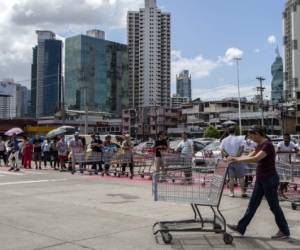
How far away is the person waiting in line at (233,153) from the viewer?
12781mm

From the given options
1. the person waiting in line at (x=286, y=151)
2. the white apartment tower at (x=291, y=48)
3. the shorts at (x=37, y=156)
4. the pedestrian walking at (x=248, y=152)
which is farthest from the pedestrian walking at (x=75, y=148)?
the white apartment tower at (x=291, y=48)

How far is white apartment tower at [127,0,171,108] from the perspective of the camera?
107 meters

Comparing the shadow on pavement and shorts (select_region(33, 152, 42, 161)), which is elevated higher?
shorts (select_region(33, 152, 42, 161))

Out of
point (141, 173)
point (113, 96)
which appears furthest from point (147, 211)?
point (113, 96)

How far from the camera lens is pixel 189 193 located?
7.73m

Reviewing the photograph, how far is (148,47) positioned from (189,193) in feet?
341

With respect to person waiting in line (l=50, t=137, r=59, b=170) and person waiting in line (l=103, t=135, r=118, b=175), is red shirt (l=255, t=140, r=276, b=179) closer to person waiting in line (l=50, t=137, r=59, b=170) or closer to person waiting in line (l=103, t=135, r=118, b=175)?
person waiting in line (l=103, t=135, r=118, b=175)

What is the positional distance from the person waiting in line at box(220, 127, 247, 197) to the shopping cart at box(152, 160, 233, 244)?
15.7 ft

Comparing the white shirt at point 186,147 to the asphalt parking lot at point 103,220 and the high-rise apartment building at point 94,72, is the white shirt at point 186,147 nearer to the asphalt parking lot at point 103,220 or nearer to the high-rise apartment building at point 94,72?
the asphalt parking lot at point 103,220

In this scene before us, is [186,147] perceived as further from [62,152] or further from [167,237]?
[167,237]

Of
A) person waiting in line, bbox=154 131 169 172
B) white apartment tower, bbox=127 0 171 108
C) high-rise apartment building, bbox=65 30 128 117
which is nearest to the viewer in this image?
person waiting in line, bbox=154 131 169 172

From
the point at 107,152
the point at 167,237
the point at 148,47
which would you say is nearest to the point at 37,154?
the point at 107,152

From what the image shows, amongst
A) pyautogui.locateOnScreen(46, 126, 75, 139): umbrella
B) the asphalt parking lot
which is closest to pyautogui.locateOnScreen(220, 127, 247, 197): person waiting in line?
the asphalt parking lot

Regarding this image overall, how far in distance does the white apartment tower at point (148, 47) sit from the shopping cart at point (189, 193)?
97.7 meters
